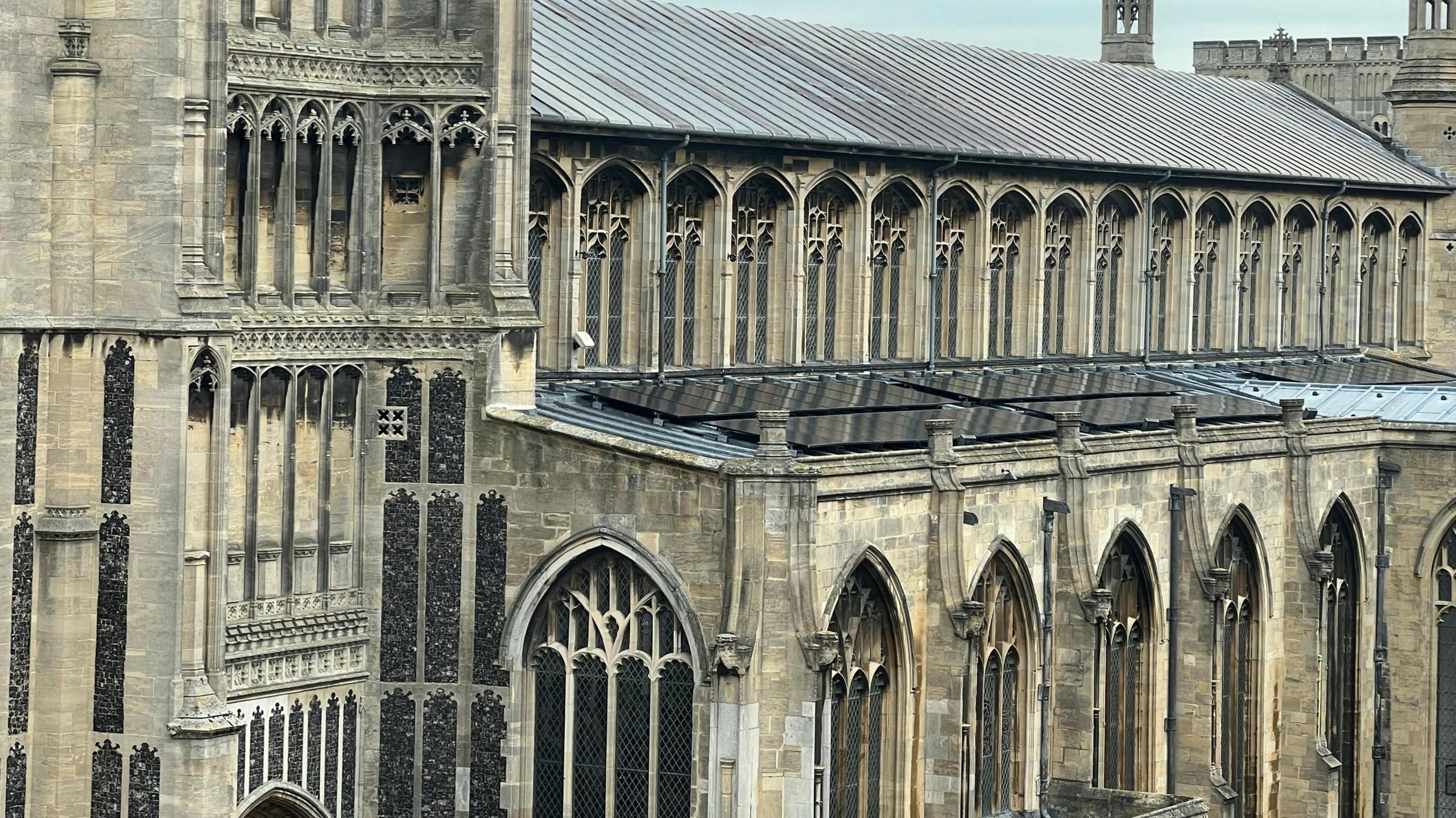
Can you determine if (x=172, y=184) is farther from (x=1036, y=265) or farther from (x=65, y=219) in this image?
(x=1036, y=265)

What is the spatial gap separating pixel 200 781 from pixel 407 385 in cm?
793

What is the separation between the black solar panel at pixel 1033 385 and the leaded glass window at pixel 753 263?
146 inches

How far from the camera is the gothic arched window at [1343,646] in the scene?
6569 cm

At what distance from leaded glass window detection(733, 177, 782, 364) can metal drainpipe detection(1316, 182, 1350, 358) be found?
25.2 meters

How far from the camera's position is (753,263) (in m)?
60.0

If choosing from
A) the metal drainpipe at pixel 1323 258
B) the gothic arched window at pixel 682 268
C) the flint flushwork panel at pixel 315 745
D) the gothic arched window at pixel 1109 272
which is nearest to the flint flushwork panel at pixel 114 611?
the flint flushwork panel at pixel 315 745

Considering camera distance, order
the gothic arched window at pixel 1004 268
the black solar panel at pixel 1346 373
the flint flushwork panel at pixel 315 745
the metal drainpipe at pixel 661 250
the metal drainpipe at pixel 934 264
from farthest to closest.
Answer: the black solar panel at pixel 1346 373, the gothic arched window at pixel 1004 268, the metal drainpipe at pixel 934 264, the metal drainpipe at pixel 661 250, the flint flushwork panel at pixel 315 745

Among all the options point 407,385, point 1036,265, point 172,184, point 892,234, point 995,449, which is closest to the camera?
point 172,184

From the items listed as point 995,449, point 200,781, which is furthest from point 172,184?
point 995,449

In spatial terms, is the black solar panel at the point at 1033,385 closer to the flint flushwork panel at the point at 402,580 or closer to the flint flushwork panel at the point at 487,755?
the flint flushwork panel at the point at 402,580

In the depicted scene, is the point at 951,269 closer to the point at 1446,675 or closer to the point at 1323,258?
the point at 1446,675

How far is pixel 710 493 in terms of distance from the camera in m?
46.2

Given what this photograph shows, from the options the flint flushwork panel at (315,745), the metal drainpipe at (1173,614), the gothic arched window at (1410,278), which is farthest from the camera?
the gothic arched window at (1410,278)

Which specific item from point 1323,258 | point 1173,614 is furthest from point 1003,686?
point 1323,258
